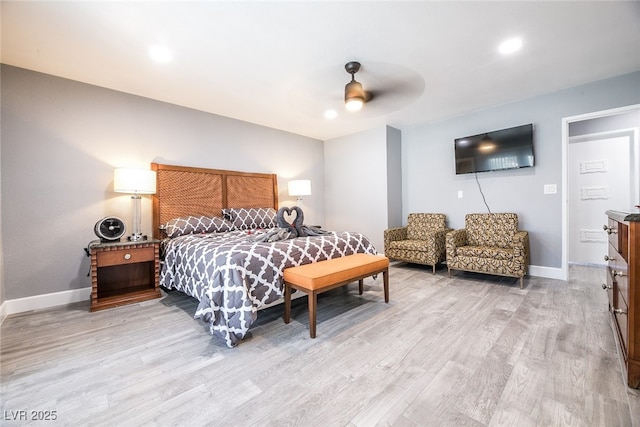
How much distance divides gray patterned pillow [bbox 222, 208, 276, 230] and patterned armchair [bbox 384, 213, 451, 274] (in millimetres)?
1963

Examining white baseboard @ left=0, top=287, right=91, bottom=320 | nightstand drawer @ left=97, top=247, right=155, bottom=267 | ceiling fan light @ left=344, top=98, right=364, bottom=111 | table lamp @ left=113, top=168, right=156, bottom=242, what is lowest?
white baseboard @ left=0, top=287, right=91, bottom=320

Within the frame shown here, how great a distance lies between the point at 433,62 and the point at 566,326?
2693mm

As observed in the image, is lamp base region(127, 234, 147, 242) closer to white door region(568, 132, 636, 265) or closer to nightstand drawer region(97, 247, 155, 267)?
nightstand drawer region(97, 247, 155, 267)

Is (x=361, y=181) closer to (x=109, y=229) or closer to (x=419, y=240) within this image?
(x=419, y=240)

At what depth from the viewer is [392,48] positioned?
2375 millimetres

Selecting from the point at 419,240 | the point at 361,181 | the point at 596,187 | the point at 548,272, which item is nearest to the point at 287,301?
the point at 419,240

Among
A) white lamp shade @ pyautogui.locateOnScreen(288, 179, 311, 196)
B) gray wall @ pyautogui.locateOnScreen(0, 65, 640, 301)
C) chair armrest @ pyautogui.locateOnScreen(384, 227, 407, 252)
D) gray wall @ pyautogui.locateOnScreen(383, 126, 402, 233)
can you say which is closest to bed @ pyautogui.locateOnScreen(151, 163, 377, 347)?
gray wall @ pyautogui.locateOnScreen(0, 65, 640, 301)

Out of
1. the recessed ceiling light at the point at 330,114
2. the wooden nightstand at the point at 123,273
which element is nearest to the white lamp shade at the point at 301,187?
the recessed ceiling light at the point at 330,114

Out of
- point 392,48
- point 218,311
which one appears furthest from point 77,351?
point 392,48

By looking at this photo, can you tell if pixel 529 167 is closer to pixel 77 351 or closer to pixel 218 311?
pixel 218 311

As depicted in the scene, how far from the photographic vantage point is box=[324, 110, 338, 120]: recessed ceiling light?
3.88 meters

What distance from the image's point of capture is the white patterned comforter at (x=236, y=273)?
194cm

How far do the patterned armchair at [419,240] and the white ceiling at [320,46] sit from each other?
195 cm

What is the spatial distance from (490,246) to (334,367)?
3175mm
